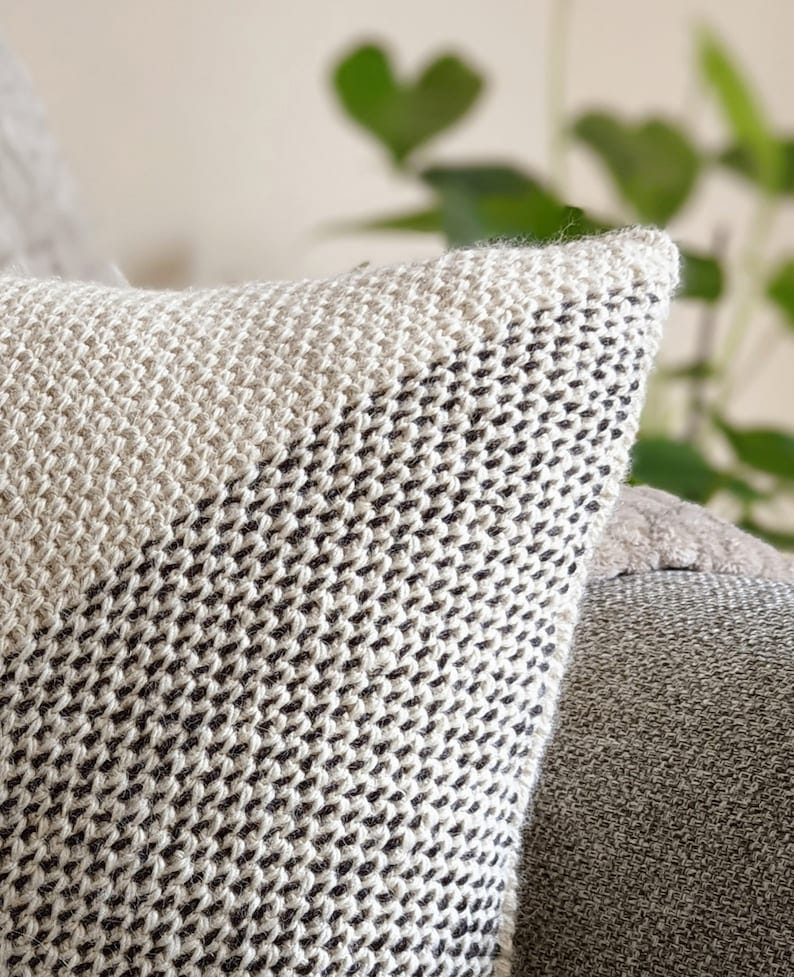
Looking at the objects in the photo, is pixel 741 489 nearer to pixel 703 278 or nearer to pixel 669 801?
pixel 703 278

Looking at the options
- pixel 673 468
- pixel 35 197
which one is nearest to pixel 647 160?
pixel 673 468

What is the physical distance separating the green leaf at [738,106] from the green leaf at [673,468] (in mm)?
387

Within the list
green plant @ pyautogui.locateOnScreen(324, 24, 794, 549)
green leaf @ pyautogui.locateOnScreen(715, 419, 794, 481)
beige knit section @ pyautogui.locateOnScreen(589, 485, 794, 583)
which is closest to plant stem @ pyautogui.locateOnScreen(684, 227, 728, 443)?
green plant @ pyautogui.locateOnScreen(324, 24, 794, 549)

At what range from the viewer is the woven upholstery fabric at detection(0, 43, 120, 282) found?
2.50ft

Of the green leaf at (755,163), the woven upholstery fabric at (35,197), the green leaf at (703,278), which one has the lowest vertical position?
the green leaf at (703,278)

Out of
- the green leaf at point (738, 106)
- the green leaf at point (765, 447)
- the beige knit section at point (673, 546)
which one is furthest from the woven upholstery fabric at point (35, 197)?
the green leaf at point (738, 106)

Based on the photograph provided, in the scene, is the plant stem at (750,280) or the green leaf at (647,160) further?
the plant stem at (750,280)

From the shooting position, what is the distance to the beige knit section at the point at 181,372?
35 centimetres

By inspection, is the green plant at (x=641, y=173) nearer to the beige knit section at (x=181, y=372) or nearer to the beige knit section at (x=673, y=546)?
the beige knit section at (x=673, y=546)

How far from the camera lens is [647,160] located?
110 centimetres

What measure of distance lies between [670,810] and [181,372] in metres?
0.24

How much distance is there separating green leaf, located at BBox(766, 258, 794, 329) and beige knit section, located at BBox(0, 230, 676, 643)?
79cm

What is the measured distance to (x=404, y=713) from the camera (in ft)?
1.14

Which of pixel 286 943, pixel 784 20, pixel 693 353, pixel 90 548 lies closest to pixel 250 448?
pixel 90 548
